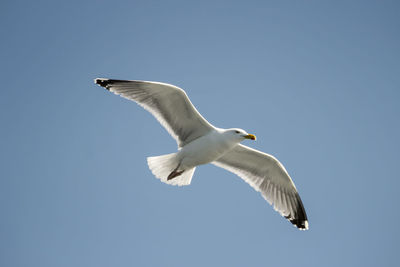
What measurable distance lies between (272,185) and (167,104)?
231 centimetres

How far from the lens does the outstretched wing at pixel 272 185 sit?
734 centimetres

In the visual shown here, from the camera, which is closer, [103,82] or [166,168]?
[103,82]

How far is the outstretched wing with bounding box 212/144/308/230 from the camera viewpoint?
7344mm

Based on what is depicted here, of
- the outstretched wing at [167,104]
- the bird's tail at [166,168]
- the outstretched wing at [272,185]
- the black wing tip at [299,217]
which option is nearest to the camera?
the outstretched wing at [167,104]

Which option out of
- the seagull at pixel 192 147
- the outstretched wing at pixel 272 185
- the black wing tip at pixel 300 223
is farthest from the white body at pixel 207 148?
the black wing tip at pixel 300 223

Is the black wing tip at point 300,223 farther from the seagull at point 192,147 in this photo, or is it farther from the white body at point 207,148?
the white body at point 207,148

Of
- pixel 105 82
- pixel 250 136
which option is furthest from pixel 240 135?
pixel 105 82

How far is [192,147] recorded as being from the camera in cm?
641

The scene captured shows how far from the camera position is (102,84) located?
6.37m

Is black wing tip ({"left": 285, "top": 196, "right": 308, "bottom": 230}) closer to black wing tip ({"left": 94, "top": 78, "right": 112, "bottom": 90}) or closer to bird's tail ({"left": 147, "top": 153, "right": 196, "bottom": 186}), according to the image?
bird's tail ({"left": 147, "top": 153, "right": 196, "bottom": 186})

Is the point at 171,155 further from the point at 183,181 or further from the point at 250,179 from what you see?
the point at 250,179

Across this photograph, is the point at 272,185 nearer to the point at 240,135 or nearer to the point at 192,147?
the point at 240,135

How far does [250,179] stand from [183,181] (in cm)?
119

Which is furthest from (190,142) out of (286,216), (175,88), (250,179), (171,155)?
(286,216)
